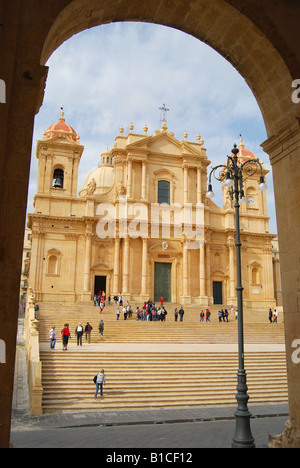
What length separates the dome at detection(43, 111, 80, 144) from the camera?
34.7 m

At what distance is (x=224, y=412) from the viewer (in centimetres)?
1242

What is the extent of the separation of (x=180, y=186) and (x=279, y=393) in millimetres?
23141

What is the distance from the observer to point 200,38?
738cm

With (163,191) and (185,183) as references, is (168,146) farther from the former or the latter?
(163,191)

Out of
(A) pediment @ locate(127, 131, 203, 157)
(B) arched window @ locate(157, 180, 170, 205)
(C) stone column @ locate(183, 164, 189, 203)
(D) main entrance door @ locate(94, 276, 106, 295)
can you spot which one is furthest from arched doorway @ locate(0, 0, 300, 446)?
(A) pediment @ locate(127, 131, 203, 157)

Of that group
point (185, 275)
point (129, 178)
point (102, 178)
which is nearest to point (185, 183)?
point (129, 178)

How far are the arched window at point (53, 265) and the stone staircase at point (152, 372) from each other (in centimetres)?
988

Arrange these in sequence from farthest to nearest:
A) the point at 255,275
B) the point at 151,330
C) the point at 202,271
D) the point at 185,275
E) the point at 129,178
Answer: the point at 255,275, the point at 129,178, the point at 202,271, the point at 185,275, the point at 151,330

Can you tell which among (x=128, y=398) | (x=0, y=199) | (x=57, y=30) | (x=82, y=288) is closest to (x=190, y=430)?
(x=128, y=398)

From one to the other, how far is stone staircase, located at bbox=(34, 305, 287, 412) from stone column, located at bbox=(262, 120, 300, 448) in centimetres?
791

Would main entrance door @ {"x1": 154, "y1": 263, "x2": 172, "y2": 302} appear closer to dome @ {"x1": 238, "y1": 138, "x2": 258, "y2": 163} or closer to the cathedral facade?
the cathedral facade

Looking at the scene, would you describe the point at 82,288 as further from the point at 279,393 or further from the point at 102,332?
the point at 279,393

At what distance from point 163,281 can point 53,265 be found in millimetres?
9056

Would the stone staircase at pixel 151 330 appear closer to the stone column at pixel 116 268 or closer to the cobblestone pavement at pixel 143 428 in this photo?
the stone column at pixel 116 268
